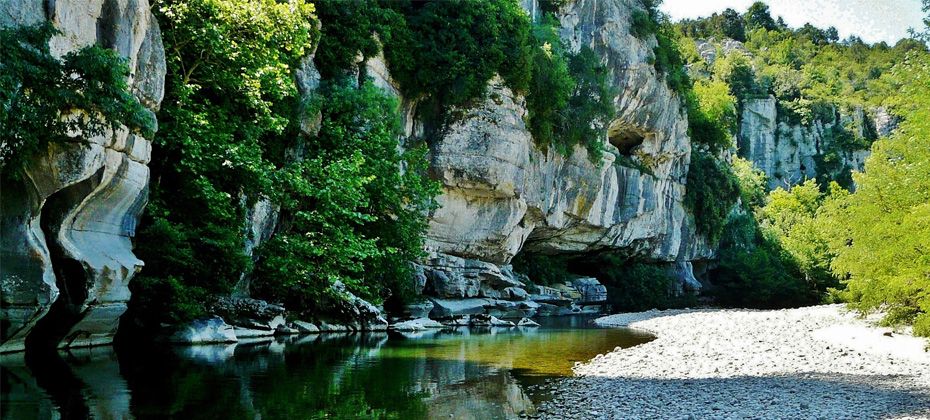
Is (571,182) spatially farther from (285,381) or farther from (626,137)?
(285,381)

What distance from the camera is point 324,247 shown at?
76.6 feet

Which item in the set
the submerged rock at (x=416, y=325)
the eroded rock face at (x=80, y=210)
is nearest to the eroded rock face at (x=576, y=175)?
the submerged rock at (x=416, y=325)

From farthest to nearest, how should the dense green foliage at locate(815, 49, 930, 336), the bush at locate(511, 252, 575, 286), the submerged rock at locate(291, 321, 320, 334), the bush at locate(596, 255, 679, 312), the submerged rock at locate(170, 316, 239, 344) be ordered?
the bush at locate(596, 255, 679, 312) → the bush at locate(511, 252, 575, 286) → the submerged rock at locate(291, 321, 320, 334) → the dense green foliage at locate(815, 49, 930, 336) → the submerged rock at locate(170, 316, 239, 344)

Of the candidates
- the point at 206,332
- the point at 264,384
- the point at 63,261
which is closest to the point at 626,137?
the point at 206,332

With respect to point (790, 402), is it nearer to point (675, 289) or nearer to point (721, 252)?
point (675, 289)

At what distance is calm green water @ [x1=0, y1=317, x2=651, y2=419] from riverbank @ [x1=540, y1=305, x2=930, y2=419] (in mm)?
1128

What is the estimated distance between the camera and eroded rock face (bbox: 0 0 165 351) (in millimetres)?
14305

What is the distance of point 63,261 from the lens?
15.7 metres

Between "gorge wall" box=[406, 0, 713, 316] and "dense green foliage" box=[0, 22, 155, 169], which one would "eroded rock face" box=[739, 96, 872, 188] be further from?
"dense green foliage" box=[0, 22, 155, 169]

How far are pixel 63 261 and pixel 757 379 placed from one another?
14.1 m

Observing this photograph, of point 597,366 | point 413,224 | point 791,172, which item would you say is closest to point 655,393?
point 597,366

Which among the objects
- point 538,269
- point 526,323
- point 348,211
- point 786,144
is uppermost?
point 786,144

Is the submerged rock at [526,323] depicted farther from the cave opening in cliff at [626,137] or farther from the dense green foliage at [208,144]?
the cave opening in cliff at [626,137]

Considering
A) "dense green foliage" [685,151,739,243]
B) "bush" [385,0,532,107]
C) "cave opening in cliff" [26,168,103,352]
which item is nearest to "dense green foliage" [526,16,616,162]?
"bush" [385,0,532,107]
